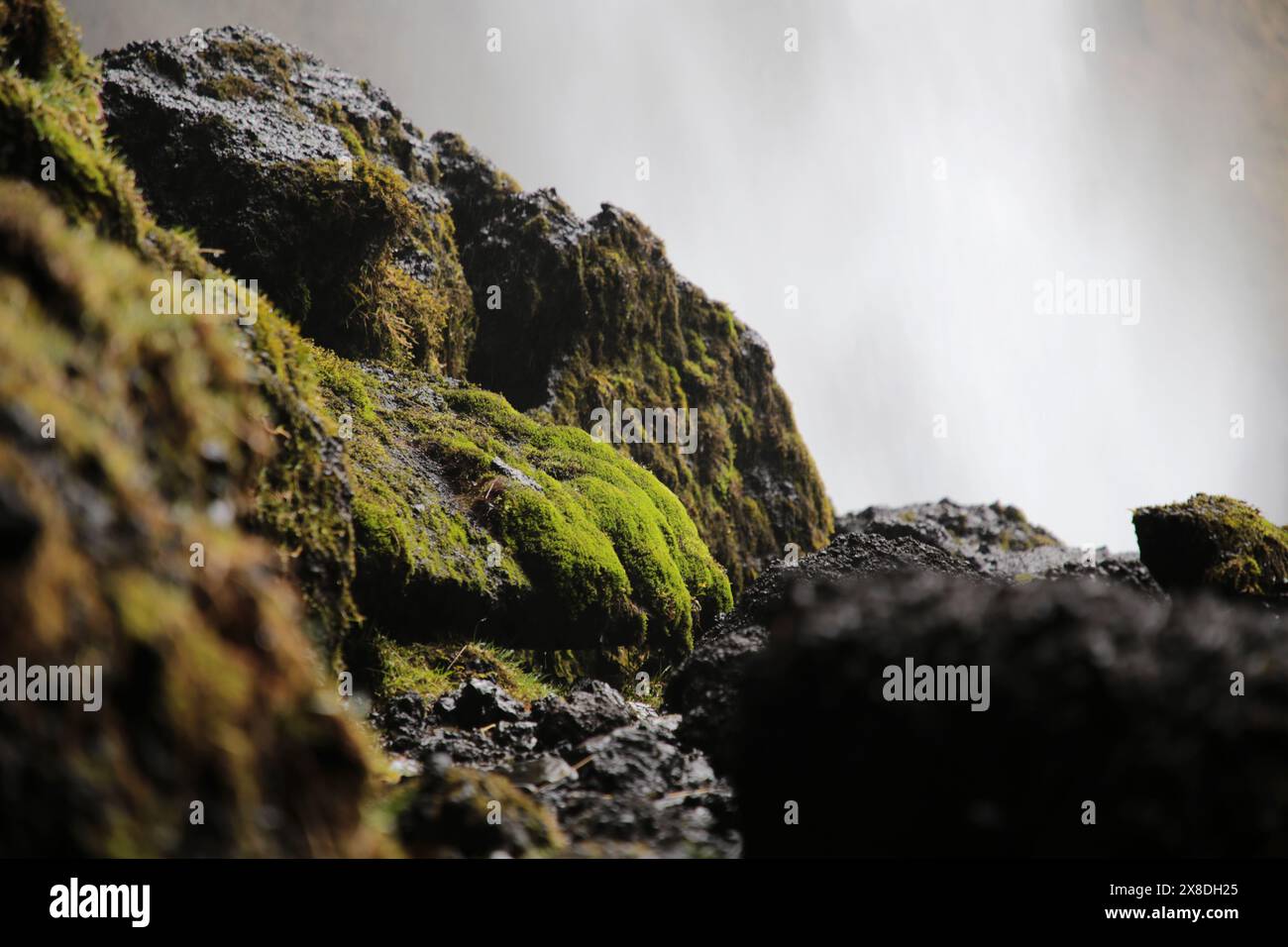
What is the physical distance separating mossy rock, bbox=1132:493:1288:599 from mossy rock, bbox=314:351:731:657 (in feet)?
20.5

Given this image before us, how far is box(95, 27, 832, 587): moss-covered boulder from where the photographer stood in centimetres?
1018

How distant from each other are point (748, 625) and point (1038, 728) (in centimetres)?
541

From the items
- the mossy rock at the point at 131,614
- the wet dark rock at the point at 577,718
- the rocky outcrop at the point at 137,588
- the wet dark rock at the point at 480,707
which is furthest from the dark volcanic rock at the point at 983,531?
the mossy rock at the point at 131,614

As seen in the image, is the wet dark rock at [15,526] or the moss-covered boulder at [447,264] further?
the moss-covered boulder at [447,264]

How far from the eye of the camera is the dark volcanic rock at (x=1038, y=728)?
8.05ft

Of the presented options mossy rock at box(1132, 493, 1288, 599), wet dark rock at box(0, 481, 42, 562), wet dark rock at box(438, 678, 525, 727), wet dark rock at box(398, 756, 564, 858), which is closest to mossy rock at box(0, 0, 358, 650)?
wet dark rock at box(438, 678, 525, 727)

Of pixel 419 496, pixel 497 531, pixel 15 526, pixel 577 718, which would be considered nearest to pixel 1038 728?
pixel 15 526

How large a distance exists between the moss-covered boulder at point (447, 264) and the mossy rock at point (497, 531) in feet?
4.68

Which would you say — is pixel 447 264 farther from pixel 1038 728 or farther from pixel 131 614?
pixel 1038 728

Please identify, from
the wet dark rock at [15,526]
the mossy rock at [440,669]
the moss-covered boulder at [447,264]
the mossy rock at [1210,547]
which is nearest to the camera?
the wet dark rock at [15,526]

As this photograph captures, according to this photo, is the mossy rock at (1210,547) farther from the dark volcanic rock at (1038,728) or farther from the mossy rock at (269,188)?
the mossy rock at (269,188)

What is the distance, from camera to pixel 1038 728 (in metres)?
2.61
